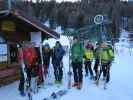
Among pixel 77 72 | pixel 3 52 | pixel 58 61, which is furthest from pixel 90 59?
pixel 3 52

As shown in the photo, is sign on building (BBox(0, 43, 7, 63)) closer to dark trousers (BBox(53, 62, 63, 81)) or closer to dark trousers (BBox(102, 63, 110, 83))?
dark trousers (BBox(53, 62, 63, 81))

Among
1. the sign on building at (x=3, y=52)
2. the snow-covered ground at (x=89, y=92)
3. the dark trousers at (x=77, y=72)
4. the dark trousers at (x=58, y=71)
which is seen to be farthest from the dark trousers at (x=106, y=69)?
the sign on building at (x=3, y=52)

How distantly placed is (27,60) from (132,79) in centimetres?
676

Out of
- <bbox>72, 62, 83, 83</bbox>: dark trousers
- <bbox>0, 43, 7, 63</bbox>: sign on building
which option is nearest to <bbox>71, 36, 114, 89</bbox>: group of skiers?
<bbox>72, 62, 83, 83</bbox>: dark trousers

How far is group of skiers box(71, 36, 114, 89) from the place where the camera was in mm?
15117

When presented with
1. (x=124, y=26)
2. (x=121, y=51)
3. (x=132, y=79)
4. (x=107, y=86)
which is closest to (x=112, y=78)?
(x=132, y=79)

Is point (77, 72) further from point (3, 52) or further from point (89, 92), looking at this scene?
point (3, 52)

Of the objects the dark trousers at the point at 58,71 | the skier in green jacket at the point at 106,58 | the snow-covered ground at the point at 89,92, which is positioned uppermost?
the skier in green jacket at the point at 106,58

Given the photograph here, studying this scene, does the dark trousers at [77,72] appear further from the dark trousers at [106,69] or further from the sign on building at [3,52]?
the sign on building at [3,52]

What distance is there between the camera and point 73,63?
600 inches

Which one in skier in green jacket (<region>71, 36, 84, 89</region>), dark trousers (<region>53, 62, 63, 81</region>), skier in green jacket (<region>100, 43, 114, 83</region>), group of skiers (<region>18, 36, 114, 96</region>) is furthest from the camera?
dark trousers (<region>53, 62, 63, 81</region>)

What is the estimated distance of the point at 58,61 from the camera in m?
16.2

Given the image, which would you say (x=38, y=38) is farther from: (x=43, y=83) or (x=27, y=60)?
(x=27, y=60)

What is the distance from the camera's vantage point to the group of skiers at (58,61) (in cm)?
1352
